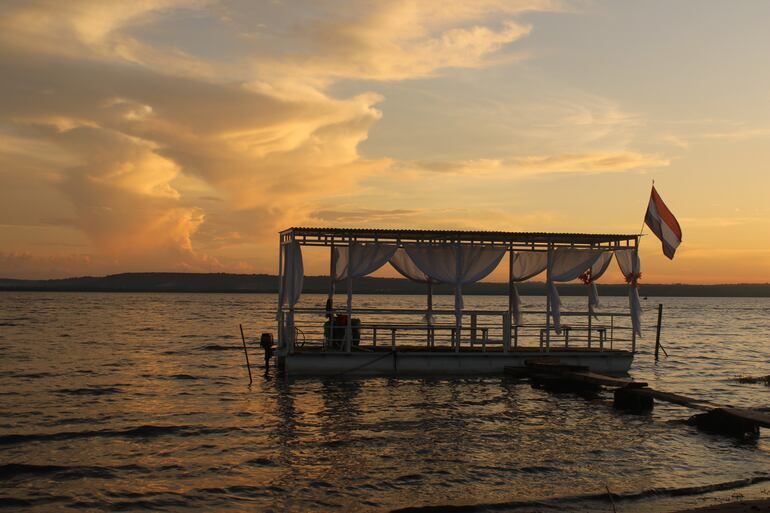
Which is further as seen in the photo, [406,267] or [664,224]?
[406,267]

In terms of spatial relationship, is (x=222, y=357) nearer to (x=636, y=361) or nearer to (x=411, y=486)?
(x=636, y=361)

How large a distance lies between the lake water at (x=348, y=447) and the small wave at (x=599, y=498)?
0.13ft

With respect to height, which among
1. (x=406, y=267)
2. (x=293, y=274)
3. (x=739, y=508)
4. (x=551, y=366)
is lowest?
(x=739, y=508)

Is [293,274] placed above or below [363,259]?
below

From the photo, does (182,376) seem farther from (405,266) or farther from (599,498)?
(599,498)

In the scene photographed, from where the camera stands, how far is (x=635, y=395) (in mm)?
18047

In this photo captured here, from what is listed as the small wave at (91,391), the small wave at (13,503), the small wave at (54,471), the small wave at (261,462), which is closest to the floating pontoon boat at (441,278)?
the small wave at (91,391)

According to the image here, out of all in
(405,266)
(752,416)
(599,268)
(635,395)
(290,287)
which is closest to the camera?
(752,416)

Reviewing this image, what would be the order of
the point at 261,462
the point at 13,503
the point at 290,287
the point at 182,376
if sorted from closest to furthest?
1. the point at 13,503
2. the point at 261,462
3. the point at 290,287
4. the point at 182,376

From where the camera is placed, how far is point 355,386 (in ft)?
67.7

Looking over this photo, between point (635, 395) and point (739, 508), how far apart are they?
29.2 feet

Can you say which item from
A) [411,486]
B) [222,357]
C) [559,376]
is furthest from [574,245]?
[222,357]

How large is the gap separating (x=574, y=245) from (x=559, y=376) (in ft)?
14.9

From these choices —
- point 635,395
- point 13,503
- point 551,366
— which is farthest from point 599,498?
point 551,366
